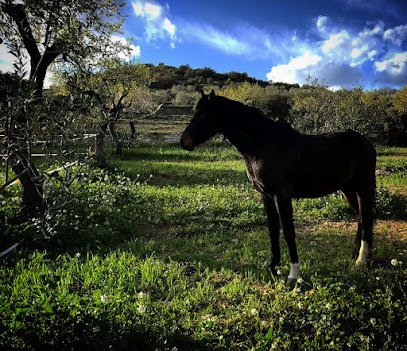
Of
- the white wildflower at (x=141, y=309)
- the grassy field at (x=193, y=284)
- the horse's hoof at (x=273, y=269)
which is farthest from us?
the horse's hoof at (x=273, y=269)

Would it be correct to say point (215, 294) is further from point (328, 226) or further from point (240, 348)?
point (328, 226)

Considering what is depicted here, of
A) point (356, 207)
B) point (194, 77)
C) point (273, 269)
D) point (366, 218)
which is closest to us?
point (273, 269)

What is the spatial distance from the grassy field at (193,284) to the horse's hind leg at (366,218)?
36 cm

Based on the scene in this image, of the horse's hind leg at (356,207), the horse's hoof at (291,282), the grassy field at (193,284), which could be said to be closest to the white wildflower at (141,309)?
the grassy field at (193,284)

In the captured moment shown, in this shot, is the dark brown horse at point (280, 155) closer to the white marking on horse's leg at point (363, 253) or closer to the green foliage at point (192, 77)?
the white marking on horse's leg at point (363, 253)

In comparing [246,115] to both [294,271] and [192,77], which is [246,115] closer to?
[294,271]

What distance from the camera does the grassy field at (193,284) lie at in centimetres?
411

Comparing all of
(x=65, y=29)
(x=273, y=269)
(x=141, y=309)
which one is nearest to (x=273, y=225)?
(x=273, y=269)

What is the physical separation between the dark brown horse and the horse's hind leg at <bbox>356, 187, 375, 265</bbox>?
0.13 feet

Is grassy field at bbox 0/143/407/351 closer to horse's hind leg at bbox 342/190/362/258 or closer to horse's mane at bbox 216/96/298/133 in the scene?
horse's hind leg at bbox 342/190/362/258

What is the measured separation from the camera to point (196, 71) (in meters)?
102

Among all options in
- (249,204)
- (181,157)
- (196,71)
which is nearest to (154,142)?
(181,157)

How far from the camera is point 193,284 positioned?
589 centimetres

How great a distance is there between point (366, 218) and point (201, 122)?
379cm
